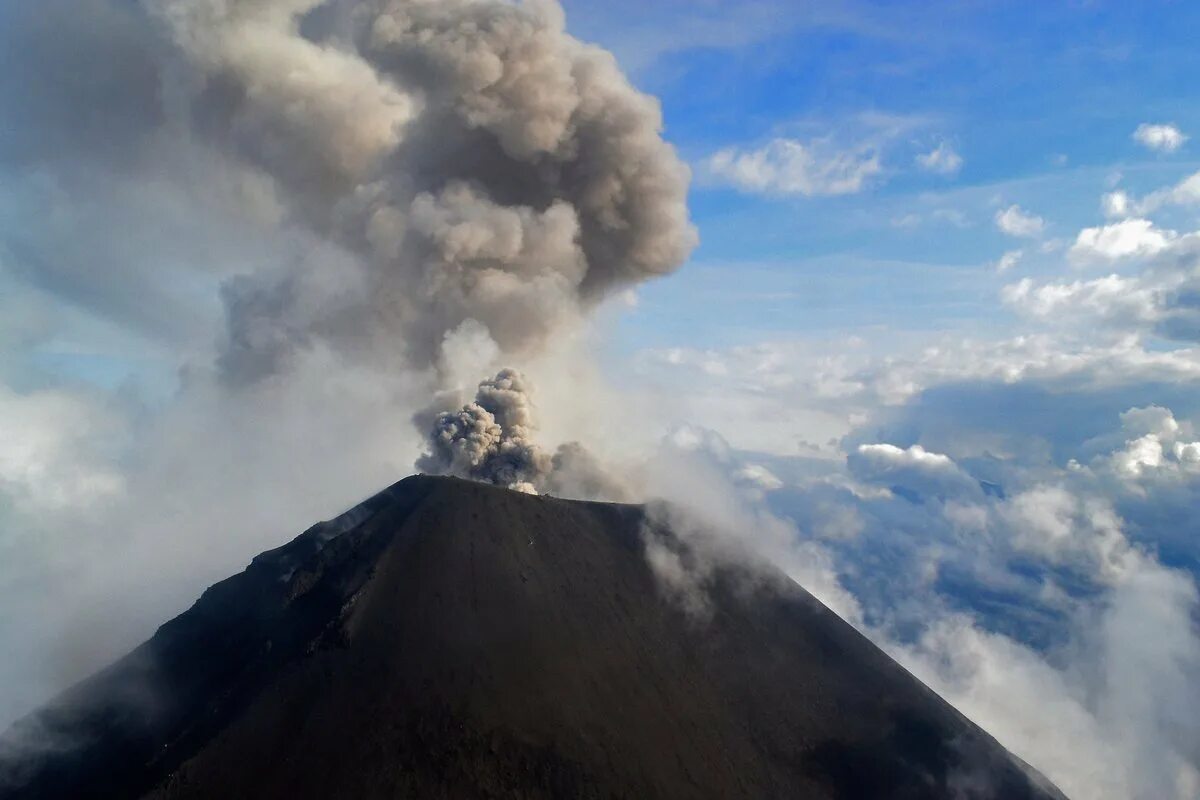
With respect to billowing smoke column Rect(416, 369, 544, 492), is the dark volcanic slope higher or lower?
lower

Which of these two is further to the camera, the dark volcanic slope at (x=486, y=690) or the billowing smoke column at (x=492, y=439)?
the billowing smoke column at (x=492, y=439)

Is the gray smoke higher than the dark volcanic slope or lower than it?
higher

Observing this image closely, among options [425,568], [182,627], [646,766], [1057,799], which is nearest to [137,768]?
[182,627]

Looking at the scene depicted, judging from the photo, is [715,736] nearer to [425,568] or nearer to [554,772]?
[554,772]

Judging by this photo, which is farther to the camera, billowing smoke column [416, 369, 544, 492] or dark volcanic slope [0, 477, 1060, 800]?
billowing smoke column [416, 369, 544, 492]

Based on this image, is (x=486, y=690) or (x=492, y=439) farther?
(x=492, y=439)

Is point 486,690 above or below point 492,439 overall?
below

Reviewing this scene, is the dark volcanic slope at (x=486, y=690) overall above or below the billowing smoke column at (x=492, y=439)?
below

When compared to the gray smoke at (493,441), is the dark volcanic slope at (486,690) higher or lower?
lower
